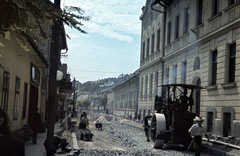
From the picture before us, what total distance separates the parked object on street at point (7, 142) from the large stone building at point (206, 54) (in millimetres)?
15012

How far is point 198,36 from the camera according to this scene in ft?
78.1

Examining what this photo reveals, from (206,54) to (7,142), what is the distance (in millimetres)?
19797

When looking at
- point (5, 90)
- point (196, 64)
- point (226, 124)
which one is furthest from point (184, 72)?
point (5, 90)

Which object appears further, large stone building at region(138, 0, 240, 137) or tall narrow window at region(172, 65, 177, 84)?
tall narrow window at region(172, 65, 177, 84)

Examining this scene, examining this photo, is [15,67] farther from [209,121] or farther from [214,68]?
[209,121]

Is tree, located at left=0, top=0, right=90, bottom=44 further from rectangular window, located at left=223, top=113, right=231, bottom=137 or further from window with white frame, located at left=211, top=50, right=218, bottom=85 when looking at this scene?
window with white frame, located at left=211, top=50, right=218, bottom=85

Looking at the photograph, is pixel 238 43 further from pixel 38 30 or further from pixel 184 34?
pixel 38 30

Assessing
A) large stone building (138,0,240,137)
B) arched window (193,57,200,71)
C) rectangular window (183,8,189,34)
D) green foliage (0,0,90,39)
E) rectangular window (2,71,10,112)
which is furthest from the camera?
rectangular window (183,8,189,34)

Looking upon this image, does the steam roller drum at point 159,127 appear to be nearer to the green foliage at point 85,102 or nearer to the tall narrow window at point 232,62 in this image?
the tall narrow window at point 232,62

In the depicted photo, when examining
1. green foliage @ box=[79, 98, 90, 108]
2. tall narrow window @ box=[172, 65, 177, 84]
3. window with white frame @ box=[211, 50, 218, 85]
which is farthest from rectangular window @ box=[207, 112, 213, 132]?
green foliage @ box=[79, 98, 90, 108]

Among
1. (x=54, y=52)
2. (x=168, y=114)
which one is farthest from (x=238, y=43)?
(x=54, y=52)

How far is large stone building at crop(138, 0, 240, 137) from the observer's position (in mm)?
18812

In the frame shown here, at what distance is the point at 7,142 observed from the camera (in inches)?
142

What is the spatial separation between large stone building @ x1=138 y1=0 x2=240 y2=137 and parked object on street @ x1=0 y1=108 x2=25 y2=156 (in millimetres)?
15012
